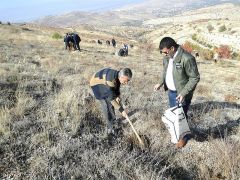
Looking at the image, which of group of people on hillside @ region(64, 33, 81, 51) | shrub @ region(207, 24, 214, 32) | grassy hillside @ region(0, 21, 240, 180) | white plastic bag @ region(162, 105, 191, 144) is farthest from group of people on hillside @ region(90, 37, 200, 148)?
shrub @ region(207, 24, 214, 32)

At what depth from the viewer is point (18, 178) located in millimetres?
4840

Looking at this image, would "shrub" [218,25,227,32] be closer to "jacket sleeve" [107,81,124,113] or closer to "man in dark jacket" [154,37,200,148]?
"man in dark jacket" [154,37,200,148]

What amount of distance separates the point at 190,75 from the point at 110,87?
4.51ft

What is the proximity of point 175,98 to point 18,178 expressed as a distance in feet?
10.3

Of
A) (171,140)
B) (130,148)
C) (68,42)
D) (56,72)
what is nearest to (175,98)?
(171,140)

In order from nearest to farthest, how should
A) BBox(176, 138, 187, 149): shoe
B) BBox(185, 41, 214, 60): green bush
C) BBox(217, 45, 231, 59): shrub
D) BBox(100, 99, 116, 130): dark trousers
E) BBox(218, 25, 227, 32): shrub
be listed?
1. BBox(176, 138, 187, 149): shoe
2. BBox(100, 99, 116, 130): dark trousers
3. BBox(185, 41, 214, 60): green bush
4. BBox(217, 45, 231, 59): shrub
5. BBox(218, 25, 227, 32): shrub

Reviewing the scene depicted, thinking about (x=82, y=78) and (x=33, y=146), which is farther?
(x=82, y=78)

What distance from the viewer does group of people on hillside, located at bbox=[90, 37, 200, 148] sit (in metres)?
5.75

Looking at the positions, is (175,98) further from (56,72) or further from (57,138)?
(56,72)

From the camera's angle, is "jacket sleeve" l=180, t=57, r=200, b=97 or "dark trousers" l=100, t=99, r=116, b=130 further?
"dark trousers" l=100, t=99, r=116, b=130

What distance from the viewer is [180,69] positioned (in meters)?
5.85

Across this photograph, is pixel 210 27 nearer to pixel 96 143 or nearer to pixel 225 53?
pixel 225 53

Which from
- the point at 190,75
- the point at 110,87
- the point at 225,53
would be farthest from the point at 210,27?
the point at 110,87

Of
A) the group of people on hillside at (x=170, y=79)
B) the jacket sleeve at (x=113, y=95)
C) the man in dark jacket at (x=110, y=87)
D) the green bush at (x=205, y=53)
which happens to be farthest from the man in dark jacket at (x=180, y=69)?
the green bush at (x=205, y=53)
